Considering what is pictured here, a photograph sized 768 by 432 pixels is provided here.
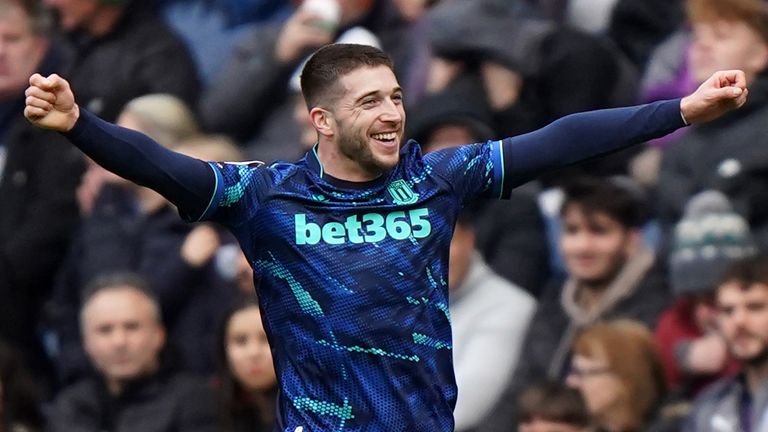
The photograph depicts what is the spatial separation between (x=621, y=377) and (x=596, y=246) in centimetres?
63

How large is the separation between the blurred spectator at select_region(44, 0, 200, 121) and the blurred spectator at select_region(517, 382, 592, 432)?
2.91m

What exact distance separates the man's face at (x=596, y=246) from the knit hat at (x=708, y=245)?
0.26 meters

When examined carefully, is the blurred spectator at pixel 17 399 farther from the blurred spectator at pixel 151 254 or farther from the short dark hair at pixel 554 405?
the short dark hair at pixel 554 405

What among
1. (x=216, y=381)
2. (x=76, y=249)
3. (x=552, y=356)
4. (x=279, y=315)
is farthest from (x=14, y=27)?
(x=279, y=315)

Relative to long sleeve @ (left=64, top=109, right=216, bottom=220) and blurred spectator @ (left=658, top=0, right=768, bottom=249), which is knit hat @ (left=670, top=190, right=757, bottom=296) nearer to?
blurred spectator @ (left=658, top=0, right=768, bottom=249)

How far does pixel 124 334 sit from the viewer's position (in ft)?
30.2

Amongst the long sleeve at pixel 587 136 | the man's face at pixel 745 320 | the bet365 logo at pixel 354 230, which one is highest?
the long sleeve at pixel 587 136

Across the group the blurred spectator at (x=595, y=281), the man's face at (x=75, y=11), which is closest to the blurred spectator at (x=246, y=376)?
the blurred spectator at (x=595, y=281)

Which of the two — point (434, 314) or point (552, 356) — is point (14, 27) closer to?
point (552, 356)

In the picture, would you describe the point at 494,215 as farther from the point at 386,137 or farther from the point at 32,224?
the point at 386,137

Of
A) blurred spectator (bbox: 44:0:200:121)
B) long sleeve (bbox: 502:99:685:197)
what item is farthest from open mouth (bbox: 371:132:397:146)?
blurred spectator (bbox: 44:0:200:121)

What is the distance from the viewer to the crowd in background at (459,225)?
8383mm

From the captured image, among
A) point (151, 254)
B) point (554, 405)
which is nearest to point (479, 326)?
point (554, 405)

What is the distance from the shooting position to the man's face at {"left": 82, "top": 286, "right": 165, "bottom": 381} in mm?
9148
